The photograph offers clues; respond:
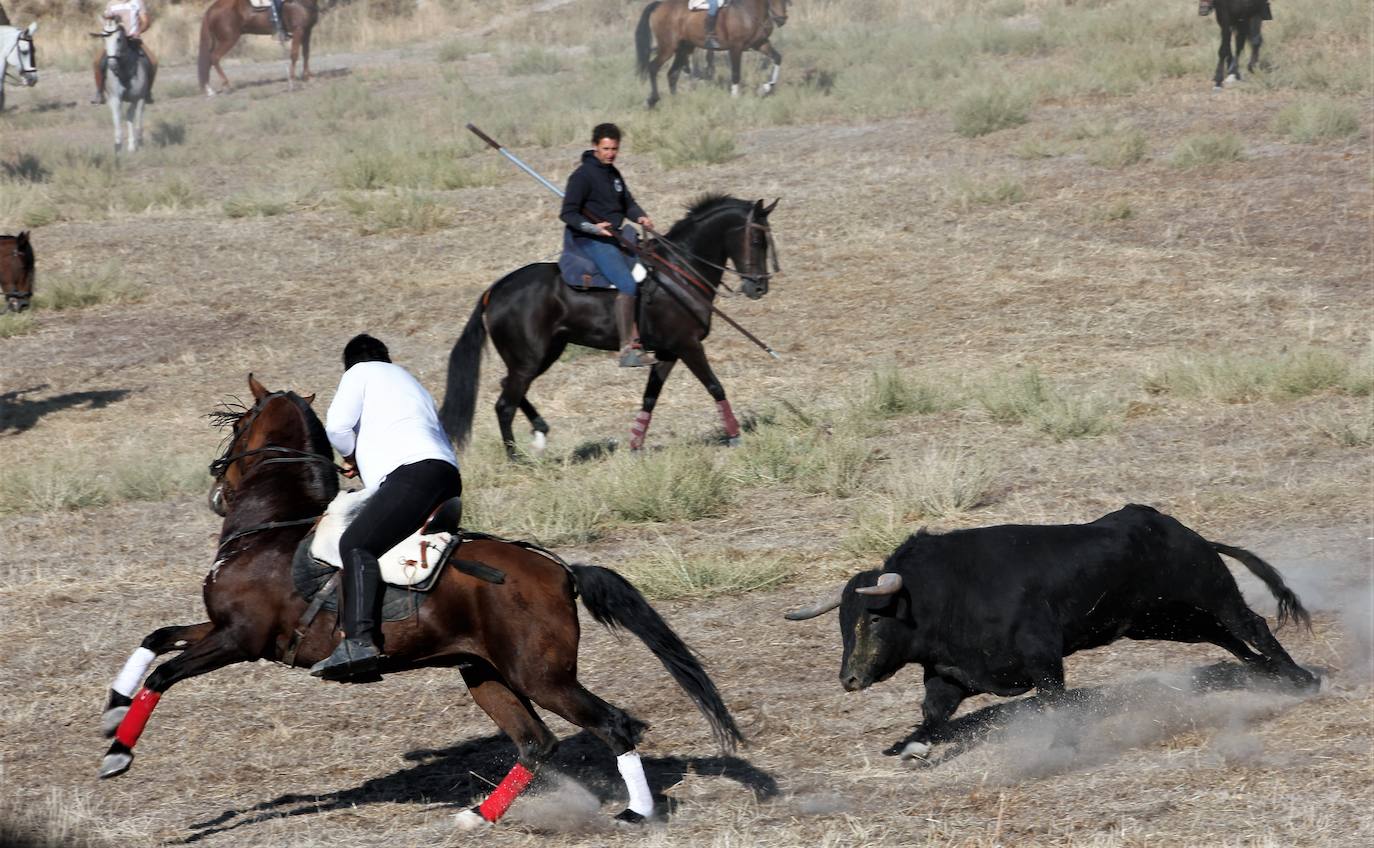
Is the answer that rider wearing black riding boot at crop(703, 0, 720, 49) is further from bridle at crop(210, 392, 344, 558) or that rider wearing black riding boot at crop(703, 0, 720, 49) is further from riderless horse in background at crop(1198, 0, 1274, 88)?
bridle at crop(210, 392, 344, 558)

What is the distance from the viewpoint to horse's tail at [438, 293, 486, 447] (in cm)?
1337

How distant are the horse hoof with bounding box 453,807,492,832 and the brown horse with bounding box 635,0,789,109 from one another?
2465cm

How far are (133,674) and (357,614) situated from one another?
1.02 meters

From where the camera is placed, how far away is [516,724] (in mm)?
7098

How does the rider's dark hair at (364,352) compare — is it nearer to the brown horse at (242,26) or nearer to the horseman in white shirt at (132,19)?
the horseman in white shirt at (132,19)

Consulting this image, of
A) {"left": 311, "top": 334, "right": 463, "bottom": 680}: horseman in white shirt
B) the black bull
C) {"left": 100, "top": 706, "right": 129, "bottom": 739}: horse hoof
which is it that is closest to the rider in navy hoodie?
{"left": 311, "top": 334, "right": 463, "bottom": 680}: horseman in white shirt

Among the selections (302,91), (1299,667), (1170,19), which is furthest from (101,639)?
(302,91)

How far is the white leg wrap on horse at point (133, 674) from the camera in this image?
22.2 ft

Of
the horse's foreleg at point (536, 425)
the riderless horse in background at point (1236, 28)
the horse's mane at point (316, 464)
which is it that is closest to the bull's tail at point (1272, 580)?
the horse's mane at point (316, 464)

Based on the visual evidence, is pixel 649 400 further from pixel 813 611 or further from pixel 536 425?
pixel 813 611

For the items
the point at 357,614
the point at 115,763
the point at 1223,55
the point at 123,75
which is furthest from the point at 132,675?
the point at 123,75

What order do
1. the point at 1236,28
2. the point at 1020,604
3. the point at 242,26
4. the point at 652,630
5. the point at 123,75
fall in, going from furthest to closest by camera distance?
the point at 242,26 < the point at 123,75 < the point at 1236,28 < the point at 1020,604 < the point at 652,630

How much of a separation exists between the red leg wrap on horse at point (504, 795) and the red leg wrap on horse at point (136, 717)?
143cm

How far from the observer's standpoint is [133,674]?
6.80 m
